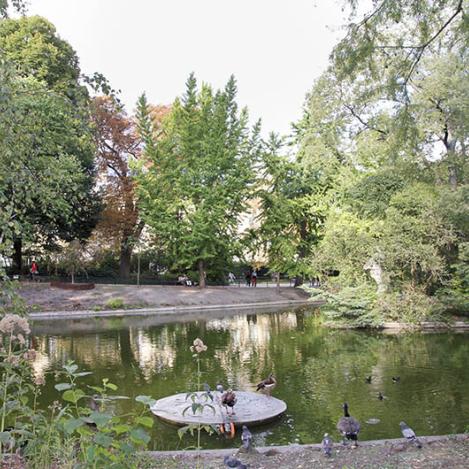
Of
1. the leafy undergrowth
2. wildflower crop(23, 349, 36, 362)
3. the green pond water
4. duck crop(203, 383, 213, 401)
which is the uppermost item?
wildflower crop(23, 349, 36, 362)

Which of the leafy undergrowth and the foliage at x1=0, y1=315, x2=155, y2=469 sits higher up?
the foliage at x1=0, y1=315, x2=155, y2=469

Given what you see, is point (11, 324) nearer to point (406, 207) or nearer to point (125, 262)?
point (406, 207)

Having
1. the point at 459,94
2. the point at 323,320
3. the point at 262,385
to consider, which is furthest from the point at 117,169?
the point at 262,385

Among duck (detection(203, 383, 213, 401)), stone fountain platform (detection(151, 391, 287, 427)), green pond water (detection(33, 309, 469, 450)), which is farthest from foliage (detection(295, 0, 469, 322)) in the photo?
duck (detection(203, 383, 213, 401))

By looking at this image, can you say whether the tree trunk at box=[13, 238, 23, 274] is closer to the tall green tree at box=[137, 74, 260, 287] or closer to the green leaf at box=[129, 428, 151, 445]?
the tall green tree at box=[137, 74, 260, 287]

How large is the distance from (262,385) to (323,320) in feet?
39.7

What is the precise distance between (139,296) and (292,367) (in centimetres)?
1535

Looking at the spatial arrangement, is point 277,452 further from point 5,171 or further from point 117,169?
point 117,169

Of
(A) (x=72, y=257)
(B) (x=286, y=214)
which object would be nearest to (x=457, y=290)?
(B) (x=286, y=214)

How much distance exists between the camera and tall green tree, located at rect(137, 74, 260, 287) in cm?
2881

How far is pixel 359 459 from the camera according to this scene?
5.40m

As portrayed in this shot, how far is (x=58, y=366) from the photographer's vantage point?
40.0 ft

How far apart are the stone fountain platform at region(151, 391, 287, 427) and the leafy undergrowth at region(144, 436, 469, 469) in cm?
170

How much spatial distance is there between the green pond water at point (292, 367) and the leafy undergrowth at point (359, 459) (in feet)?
5.01
